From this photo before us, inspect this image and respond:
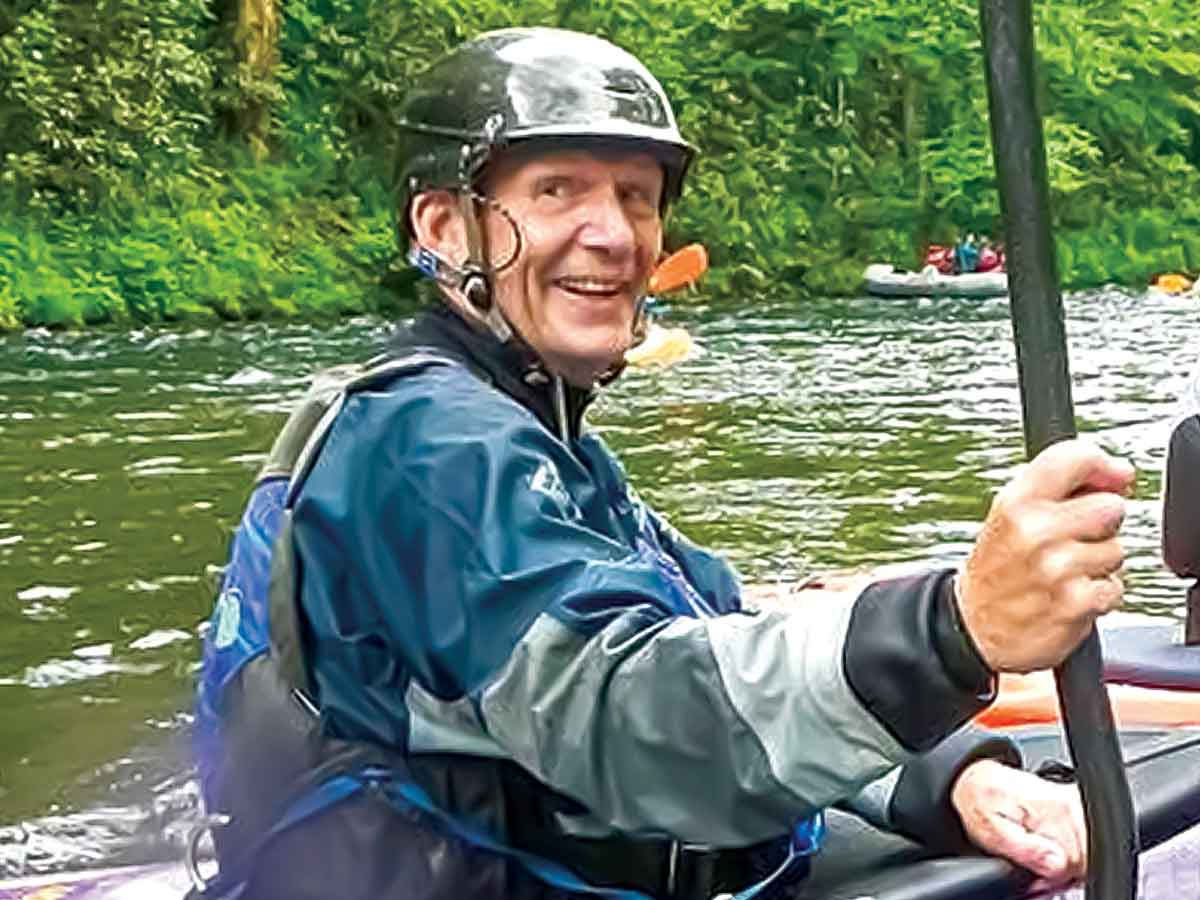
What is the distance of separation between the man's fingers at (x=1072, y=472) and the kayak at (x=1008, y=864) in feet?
2.32

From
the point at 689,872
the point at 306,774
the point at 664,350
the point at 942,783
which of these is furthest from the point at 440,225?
the point at 664,350

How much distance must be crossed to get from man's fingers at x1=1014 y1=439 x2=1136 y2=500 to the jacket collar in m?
0.73

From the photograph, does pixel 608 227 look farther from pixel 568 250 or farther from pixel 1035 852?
pixel 1035 852

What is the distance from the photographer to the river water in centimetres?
531

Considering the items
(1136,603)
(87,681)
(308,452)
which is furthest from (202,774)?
(1136,603)

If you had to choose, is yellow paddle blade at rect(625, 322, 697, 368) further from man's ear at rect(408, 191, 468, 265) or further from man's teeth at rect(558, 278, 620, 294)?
man's teeth at rect(558, 278, 620, 294)

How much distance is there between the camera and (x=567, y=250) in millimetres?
2016

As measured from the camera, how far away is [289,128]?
891 inches

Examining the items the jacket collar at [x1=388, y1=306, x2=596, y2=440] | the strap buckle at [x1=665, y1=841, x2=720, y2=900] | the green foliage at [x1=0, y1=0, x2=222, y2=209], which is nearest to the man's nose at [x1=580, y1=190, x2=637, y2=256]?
the jacket collar at [x1=388, y1=306, x2=596, y2=440]

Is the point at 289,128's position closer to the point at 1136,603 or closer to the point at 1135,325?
the point at 1135,325

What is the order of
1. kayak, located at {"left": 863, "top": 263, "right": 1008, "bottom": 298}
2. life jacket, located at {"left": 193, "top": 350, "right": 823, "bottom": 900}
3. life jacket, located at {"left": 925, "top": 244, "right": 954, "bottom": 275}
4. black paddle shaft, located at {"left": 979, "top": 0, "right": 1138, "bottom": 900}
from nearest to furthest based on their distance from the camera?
black paddle shaft, located at {"left": 979, "top": 0, "right": 1138, "bottom": 900} < life jacket, located at {"left": 193, "top": 350, "right": 823, "bottom": 900} < kayak, located at {"left": 863, "top": 263, "right": 1008, "bottom": 298} < life jacket, located at {"left": 925, "top": 244, "right": 954, "bottom": 275}

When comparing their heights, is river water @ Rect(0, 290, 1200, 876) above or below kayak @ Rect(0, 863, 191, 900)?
below

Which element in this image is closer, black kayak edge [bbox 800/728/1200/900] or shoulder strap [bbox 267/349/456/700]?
shoulder strap [bbox 267/349/456/700]

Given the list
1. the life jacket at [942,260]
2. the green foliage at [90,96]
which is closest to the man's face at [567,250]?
the green foliage at [90,96]
